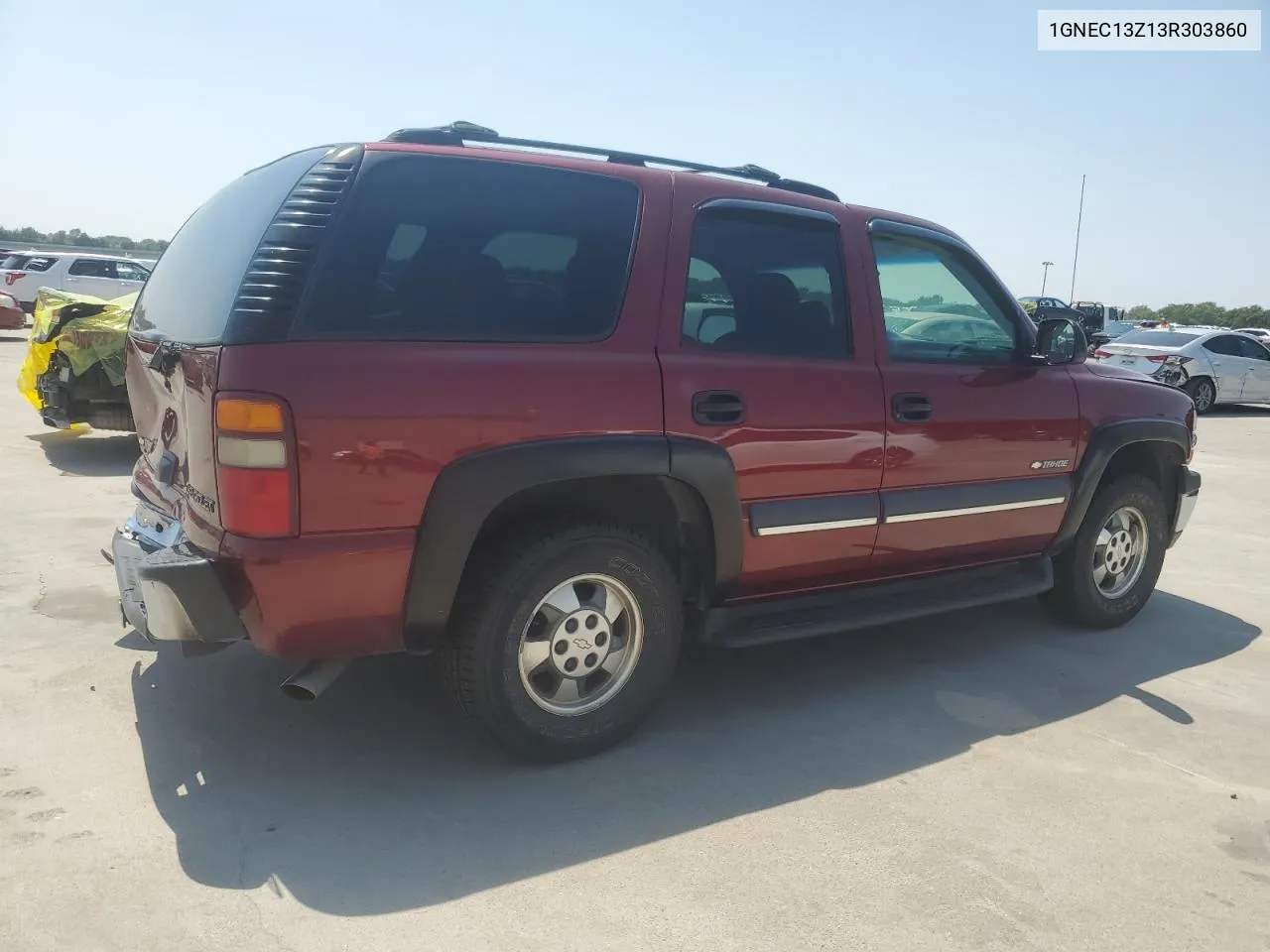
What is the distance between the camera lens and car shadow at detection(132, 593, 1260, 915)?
2672mm

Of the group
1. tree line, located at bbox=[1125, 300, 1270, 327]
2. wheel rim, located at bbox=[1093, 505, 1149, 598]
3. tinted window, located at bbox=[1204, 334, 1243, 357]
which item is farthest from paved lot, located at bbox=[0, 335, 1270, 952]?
tree line, located at bbox=[1125, 300, 1270, 327]

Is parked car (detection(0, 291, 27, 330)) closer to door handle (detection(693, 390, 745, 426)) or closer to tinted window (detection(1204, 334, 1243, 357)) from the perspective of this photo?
door handle (detection(693, 390, 745, 426))

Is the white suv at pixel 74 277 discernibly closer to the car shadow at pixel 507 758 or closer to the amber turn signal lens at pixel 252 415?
the car shadow at pixel 507 758

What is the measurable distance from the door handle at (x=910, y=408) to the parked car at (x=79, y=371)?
5.87 m

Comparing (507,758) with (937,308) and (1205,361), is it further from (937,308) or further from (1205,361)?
(1205,361)

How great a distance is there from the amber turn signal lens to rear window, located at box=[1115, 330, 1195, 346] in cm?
1729

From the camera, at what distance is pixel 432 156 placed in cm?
291

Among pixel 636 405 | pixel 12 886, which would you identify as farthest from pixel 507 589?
pixel 12 886

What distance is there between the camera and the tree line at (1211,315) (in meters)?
53.7

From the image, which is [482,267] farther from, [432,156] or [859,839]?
[859,839]

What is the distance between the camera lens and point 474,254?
115 inches

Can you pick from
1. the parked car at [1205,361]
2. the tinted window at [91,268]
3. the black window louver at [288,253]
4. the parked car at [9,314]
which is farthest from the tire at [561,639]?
the tinted window at [91,268]

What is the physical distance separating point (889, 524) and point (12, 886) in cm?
300

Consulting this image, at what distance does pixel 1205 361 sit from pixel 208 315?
17450mm
